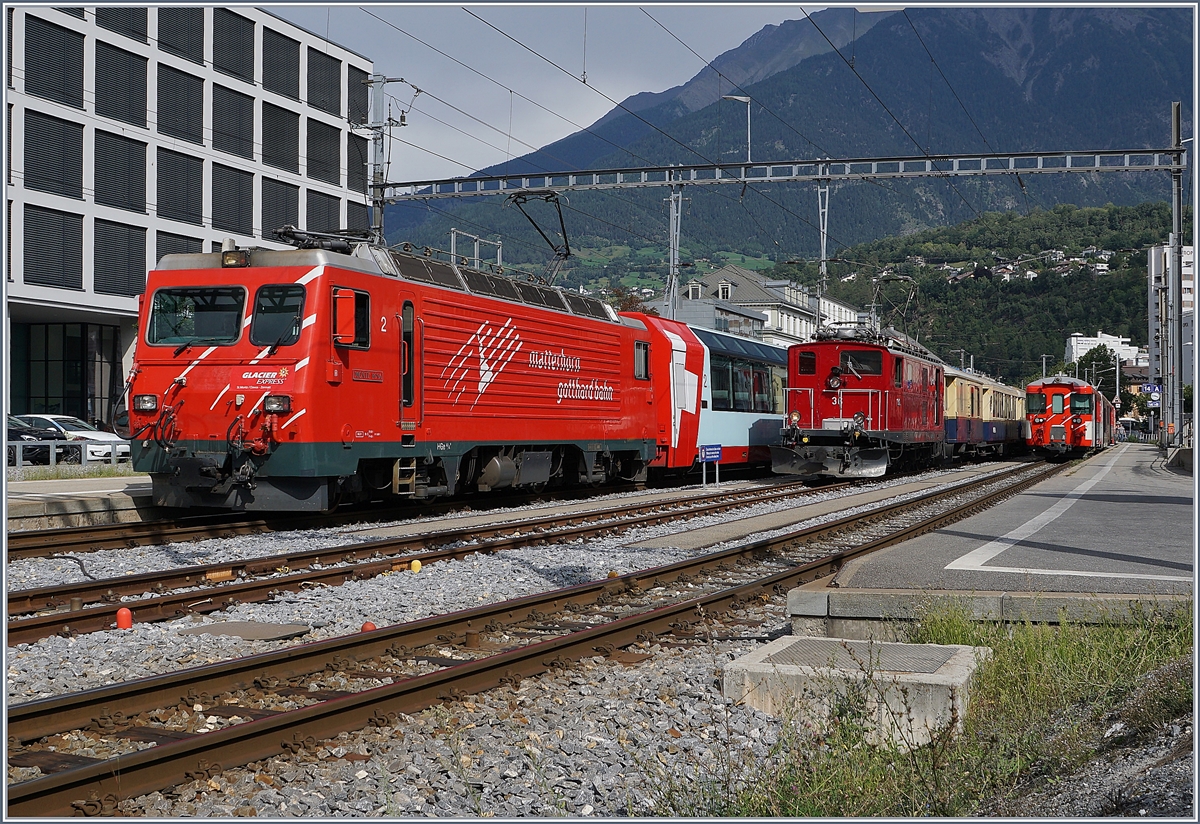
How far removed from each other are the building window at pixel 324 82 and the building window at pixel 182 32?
6.51 meters

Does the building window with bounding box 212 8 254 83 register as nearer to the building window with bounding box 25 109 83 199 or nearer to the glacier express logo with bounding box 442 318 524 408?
the building window with bounding box 25 109 83 199

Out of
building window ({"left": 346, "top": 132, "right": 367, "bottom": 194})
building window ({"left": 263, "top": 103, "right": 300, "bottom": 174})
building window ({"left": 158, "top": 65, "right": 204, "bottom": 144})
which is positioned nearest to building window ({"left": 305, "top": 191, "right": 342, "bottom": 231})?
building window ({"left": 346, "top": 132, "right": 367, "bottom": 194})

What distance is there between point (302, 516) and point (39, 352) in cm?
3005

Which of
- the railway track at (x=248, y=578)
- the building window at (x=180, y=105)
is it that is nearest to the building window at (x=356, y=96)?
the building window at (x=180, y=105)

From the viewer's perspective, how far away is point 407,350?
15.3 m

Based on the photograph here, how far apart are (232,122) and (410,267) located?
33.8 metres

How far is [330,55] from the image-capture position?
50188 mm

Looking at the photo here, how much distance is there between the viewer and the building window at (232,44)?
43906 millimetres

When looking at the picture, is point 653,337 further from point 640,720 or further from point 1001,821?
point 1001,821

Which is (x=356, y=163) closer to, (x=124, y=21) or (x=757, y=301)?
(x=124, y=21)

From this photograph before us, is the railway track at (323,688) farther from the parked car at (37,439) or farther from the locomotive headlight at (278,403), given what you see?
the parked car at (37,439)

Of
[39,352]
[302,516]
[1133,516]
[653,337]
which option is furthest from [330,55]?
[1133,516]

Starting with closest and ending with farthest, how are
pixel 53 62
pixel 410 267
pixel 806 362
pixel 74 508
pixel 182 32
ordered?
pixel 410 267 < pixel 74 508 < pixel 806 362 < pixel 53 62 < pixel 182 32

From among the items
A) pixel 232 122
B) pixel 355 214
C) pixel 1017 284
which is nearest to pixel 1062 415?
pixel 355 214
